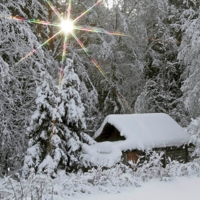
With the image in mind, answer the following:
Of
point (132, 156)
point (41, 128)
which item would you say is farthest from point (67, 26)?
point (132, 156)

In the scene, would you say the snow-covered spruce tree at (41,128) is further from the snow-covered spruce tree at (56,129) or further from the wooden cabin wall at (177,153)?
the wooden cabin wall at (177,153)

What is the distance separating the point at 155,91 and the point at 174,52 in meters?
3.54

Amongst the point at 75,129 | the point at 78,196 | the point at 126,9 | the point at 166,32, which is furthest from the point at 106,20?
the point at 78,196

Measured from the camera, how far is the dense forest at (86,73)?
15203 millimetres

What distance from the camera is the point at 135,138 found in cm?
1822

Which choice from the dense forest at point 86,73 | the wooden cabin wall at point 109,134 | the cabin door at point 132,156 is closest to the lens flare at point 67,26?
the dense forest at point 86,73

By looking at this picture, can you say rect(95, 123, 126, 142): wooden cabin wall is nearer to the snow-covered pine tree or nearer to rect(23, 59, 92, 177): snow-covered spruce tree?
rect(23, 59, 92, 177): snow-covered spruce tree

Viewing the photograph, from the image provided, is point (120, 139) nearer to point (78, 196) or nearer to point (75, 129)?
point (75, 129)

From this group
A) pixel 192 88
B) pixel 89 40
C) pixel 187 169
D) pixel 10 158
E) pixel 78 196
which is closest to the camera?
pixel 78 196

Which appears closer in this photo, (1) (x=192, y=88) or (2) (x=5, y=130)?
(2) (x=5, y=130)

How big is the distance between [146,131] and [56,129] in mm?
5991

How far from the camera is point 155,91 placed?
2702 centimetres

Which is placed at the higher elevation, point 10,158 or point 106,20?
point 106,20

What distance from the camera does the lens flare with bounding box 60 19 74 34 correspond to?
22.1 metres
